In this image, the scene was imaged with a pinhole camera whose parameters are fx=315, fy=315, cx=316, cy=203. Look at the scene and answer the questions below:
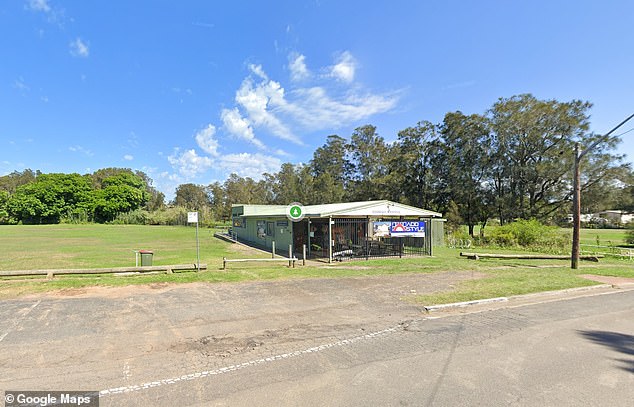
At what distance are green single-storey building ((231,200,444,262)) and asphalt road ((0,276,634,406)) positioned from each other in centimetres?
912

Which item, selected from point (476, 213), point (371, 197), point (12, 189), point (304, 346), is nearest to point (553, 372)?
point (304, 346)

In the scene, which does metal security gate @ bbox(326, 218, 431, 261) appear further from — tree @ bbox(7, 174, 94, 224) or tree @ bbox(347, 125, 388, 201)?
tree @ bbox(7, 174, 94, 224)

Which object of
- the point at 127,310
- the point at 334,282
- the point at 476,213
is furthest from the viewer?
the point at 476,213

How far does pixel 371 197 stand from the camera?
48344mm

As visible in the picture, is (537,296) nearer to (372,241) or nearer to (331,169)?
(372,241)

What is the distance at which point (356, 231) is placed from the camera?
18.9 metres

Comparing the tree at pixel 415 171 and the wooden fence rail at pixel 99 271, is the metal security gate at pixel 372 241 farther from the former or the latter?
the tree at pixel 415 171

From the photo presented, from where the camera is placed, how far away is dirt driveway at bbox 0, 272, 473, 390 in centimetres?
455

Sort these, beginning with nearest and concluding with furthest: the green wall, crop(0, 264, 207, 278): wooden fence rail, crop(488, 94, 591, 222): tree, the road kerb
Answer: the road kerb
crop(0, 264, 207, 278): wooden fence rail
the green wall
crop(488, 94, 591, 222): tree

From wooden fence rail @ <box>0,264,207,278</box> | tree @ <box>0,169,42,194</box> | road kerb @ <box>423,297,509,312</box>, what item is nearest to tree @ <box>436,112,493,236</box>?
road kerb @ <box>423,297,509,312</box>

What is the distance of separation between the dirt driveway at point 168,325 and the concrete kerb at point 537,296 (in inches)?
33.8

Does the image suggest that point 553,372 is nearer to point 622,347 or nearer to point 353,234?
point 622,347

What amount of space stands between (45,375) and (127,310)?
127 inches

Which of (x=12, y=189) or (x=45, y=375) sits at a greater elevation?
(x=12, y=189)
